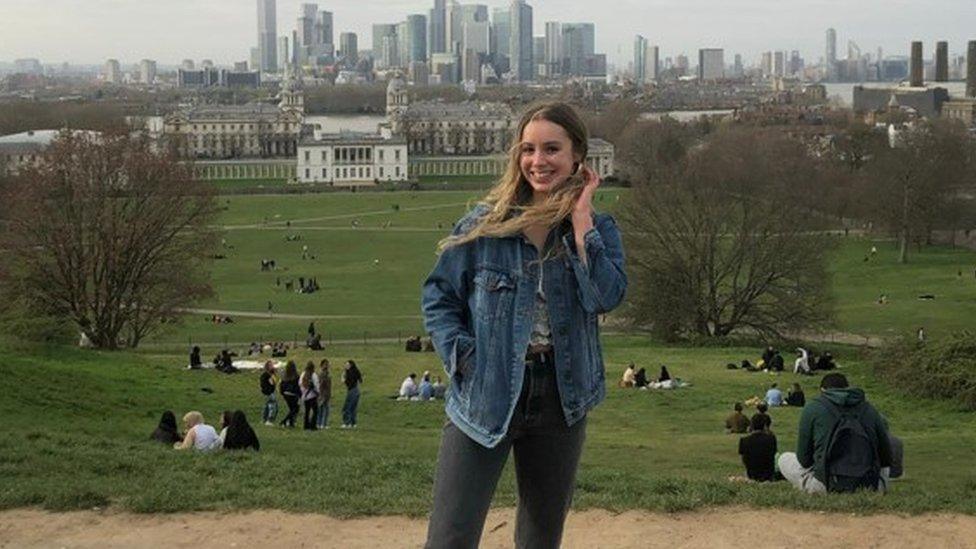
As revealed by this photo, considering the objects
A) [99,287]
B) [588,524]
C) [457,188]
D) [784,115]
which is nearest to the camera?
[588,524]

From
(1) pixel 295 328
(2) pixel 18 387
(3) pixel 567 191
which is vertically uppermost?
(3) pixel 567 191

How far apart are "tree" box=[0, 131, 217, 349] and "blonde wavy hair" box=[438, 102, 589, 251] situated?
23.9 metres

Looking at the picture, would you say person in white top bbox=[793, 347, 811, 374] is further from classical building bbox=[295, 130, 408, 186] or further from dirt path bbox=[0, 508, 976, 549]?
classical building bbox=[295, 130, 408, 186]

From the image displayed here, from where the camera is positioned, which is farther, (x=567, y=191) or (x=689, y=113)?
(x=689, y=113)

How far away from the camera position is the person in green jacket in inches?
302

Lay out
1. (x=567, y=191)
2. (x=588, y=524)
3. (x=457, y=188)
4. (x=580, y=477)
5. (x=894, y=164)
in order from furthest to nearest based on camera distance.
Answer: (x=457, y=188) < (x=894, y=164) < (x=580, y=477) < (x=588, y=524) < (x=567, y=191)

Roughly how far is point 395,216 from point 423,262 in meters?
21.7

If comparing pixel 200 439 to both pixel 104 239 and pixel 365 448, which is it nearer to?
pixel 365 448

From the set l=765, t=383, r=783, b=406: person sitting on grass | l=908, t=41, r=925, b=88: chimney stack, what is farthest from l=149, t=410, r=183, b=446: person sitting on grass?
l=908, t=41, r=925, b=88: chimney stack

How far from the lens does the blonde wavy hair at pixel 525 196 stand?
4.35 meters

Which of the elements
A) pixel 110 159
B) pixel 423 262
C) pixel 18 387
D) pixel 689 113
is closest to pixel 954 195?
pixel 423 262

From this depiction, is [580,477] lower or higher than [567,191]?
lower

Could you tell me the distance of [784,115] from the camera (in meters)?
132

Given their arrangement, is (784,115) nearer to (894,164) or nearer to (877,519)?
(894,164)
